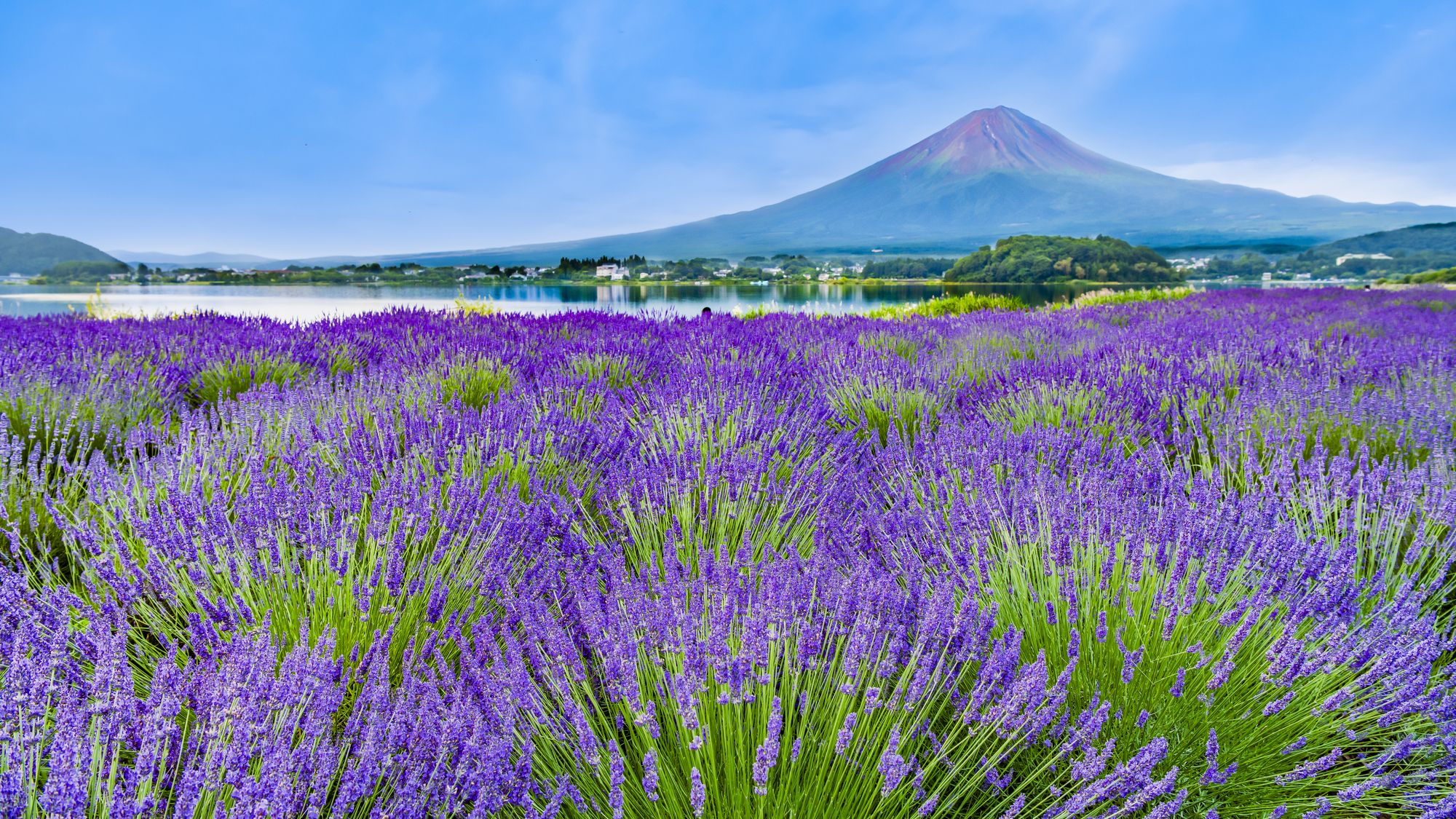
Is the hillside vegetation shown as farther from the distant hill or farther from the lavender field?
the lavender field

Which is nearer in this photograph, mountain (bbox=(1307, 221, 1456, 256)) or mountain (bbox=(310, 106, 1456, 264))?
mountain (bbox=(1307, 221, 1456, 256))

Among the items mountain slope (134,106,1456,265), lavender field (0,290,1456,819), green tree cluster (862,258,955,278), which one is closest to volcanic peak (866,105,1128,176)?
mountain slope (134,106,1456,265)

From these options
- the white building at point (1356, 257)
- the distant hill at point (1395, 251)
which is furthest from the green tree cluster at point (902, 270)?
the white building at point (1356, 257)

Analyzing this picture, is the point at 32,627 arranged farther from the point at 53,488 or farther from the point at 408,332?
the point at 408,332

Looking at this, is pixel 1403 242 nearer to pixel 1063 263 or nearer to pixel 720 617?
pixel 1063 263

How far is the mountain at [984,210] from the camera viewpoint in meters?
126

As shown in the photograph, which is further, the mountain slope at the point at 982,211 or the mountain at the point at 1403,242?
the mountain slope at the point at 982,211

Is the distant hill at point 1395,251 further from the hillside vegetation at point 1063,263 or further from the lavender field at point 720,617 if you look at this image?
the lavender field at point 720,617

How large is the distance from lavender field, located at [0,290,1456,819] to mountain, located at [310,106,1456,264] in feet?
406

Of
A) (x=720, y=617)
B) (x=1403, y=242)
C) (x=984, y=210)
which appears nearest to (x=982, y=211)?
(x=984, y=210)

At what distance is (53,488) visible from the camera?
2.58 meters

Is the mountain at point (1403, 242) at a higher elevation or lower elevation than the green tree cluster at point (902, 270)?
higher

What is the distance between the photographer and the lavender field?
37.0 inches

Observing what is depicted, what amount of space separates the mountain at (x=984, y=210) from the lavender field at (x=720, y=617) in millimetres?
123739
